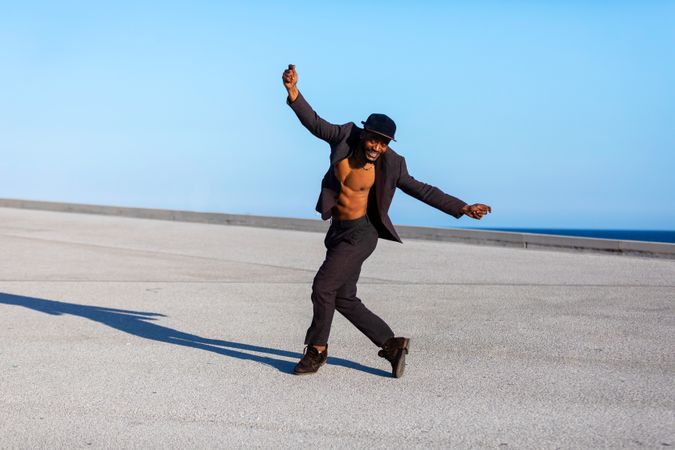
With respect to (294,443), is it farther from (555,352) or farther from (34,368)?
(555,352)

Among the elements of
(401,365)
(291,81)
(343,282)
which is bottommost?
(401,365)

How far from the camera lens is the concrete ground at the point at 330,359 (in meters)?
5.53

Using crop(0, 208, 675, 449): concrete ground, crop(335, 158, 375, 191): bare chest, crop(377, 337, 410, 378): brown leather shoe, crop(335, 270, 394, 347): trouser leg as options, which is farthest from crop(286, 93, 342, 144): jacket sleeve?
crop(0, 208, 675, 449): concrete ground

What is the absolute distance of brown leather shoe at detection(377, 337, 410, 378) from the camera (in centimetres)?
697

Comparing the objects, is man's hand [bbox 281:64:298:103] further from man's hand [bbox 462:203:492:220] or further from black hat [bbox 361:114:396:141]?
man's hand [bbox 462:203:492:220]

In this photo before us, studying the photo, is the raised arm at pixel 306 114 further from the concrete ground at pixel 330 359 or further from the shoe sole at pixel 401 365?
the concrete ground at pixel 330 359

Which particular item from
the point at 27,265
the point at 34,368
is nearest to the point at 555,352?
the point at 34,368

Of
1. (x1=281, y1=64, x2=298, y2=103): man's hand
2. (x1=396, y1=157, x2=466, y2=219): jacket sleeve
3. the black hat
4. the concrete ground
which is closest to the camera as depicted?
the concrete ground

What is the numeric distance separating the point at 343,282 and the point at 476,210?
1052 millimetres

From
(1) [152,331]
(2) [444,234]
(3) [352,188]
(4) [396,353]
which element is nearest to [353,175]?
(3) [352,188]

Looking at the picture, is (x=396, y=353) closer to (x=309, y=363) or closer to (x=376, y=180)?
(x=309, y=363)

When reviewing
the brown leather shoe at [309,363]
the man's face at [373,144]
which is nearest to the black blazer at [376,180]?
the man's face at [373,144]

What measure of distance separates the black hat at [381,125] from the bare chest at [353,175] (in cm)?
37

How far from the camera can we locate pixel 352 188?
7012 mm
